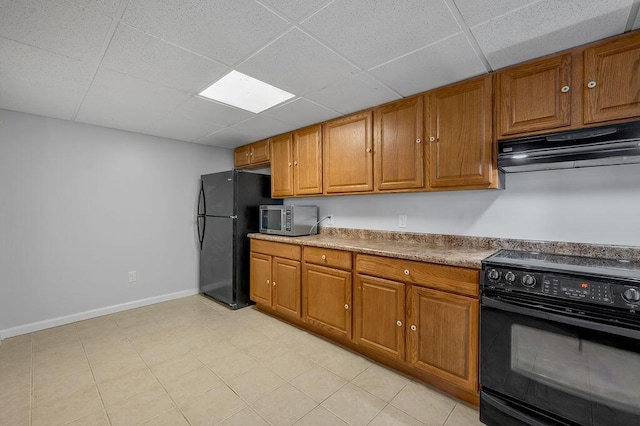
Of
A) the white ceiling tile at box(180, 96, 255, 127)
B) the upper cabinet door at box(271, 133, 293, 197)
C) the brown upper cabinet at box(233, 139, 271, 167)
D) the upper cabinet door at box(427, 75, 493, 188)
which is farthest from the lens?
the brown upper cabinet at box(233, 139, 271, 167)

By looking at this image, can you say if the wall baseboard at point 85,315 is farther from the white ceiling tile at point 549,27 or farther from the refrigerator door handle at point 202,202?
the white ceiling tile at point 549,27

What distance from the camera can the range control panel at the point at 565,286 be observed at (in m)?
1.22

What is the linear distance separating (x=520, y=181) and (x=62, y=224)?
435cm

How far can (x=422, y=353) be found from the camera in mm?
1879

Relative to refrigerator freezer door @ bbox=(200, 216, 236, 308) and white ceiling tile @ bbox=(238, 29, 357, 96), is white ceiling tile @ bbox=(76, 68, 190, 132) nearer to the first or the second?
white ceiling tile @ bbox=(238, 29, 357, 96)

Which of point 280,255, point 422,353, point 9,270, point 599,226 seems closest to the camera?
point 599,226

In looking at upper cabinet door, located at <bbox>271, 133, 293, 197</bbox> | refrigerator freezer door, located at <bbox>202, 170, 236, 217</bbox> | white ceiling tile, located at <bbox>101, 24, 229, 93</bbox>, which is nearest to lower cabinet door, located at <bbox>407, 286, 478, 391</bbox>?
upper cabinet door, located at <bbox>271, 133, 293, 197</bbox>

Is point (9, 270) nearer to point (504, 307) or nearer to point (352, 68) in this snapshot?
point (352, 68)

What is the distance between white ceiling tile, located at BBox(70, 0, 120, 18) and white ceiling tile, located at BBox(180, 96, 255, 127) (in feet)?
3.29

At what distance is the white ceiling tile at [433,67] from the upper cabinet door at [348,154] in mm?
529

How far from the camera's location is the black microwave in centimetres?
305

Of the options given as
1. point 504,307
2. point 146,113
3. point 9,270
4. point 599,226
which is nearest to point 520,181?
point 599,226

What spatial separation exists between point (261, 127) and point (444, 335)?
2711mm

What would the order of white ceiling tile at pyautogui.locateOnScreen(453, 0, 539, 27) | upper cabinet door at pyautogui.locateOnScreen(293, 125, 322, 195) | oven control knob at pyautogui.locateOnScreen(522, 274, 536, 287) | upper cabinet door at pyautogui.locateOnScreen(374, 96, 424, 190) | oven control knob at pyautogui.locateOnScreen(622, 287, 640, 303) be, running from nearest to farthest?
oven control knob at pyautogui.locateOnScreen(622, 287, 640, 303)
white ceiling tile at pyautogui.locateOnScreen(453, 0, 539, 27)
oven control knob at pyautogui.locateOnScreen(522, 274, 536, 287)
upper cabinet door at pyautogui.locateOnScreen(374, 96, 424, 190)
upper cabinet door at pyautogui.locateOnScreen(293, 125, 322, 195)
